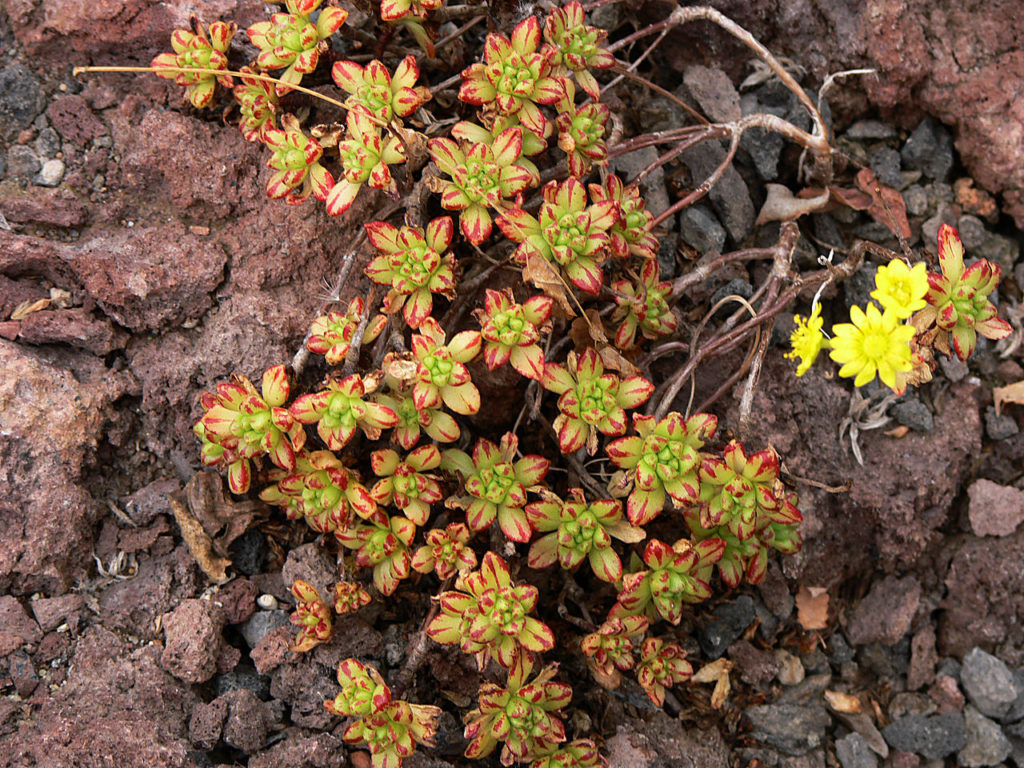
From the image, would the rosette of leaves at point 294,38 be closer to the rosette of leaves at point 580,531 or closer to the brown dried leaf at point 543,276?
the brown dried leaf at point 543,276

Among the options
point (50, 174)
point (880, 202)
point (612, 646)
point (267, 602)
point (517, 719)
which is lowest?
point (267, 602)

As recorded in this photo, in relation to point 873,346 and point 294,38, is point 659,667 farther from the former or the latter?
point 294,38

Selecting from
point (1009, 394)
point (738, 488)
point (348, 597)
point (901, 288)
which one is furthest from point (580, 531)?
point (1009, 394)

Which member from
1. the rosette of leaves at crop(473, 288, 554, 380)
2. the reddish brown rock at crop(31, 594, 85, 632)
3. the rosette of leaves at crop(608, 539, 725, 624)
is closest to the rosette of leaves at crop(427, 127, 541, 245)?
the rosette of leaves at crop(473, 288, 554, 380)

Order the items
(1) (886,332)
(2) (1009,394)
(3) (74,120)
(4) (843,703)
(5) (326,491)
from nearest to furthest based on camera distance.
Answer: (1) (886,332)
(5) (326,491)
(3) (74,120)
(4) (843,703)
(2) (1009,394)

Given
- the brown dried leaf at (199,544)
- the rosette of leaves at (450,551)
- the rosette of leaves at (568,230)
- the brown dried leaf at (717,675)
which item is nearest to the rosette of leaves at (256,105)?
the rosette of leaves at (568,230)

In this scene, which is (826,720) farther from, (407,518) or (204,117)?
(204,117)
